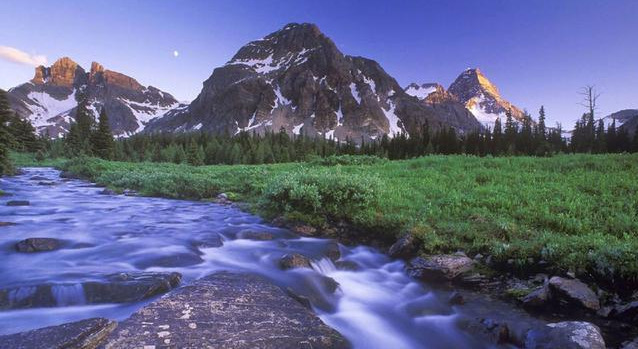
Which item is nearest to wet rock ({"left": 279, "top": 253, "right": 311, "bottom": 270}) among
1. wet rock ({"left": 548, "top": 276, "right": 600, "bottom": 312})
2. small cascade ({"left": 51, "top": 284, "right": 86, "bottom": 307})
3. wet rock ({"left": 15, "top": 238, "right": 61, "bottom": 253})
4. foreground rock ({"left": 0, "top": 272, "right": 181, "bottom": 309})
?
foreground rock ({"left": 0, "top": 272, "right": 181, "bottom": 309})

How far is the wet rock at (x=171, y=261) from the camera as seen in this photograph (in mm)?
9312

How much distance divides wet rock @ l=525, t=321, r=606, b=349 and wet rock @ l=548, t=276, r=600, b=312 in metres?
1.43

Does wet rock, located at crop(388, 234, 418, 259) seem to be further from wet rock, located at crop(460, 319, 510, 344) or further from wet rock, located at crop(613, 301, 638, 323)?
wet rock, located at crop(613, 301, 638, 323)

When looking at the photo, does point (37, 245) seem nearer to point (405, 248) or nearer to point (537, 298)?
point (405, 248)

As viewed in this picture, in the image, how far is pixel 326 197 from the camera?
1425 cm

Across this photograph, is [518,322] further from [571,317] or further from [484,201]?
[484,201]

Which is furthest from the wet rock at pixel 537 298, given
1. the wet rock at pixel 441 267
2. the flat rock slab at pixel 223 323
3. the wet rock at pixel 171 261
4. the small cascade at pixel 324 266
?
the wet rock at pixel 171 261

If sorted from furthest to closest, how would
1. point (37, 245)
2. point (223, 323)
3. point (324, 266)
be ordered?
1. point (324, 266)
2. point (37, 245)
3. point (223, 323)

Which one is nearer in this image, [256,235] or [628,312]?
[628,312]

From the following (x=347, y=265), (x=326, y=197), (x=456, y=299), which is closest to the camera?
(x=456, y=299)

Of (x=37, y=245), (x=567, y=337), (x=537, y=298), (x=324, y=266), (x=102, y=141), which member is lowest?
(x=324, y=266)

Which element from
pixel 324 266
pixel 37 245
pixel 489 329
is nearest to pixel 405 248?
pixel 324 266

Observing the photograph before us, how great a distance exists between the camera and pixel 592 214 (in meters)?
11.9

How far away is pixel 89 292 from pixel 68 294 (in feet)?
1.18
